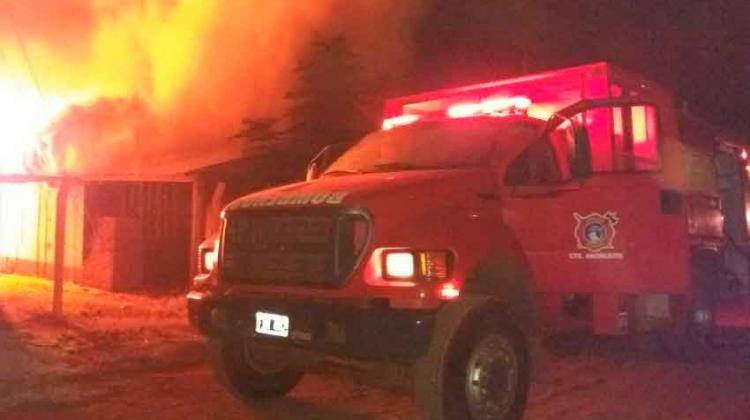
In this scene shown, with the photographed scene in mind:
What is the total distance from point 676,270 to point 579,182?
1160 millimetres

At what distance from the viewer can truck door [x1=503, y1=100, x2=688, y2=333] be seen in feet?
21.5

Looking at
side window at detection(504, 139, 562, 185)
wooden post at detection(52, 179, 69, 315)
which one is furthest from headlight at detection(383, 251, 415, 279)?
wooden post at detection(52, 179, 69, 315)

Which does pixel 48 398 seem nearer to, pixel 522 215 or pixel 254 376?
pixel 254 376

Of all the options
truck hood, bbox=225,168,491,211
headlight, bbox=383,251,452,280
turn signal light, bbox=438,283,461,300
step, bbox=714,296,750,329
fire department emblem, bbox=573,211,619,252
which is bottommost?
step, bbox=714,296,750,329

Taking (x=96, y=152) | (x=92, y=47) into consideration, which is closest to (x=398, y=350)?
(x=96, y=152)

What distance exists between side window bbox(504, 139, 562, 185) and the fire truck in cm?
1

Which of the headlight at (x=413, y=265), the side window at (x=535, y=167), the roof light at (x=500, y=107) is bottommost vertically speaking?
the headlight at (x=413, y=265)

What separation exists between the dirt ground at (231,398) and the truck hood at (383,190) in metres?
1.06

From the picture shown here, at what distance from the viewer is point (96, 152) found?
16.6 m

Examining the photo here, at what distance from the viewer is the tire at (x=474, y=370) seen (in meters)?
5.39

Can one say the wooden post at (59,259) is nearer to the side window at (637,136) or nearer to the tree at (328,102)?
the tree at (328,102)

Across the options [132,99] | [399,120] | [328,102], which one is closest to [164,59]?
[132,99]

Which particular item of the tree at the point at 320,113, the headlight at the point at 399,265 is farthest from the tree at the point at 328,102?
the headlight at the point at 399,265

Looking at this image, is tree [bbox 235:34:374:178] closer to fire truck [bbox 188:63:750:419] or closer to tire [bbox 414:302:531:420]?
fire truck [bbox 188:63:750:419]
